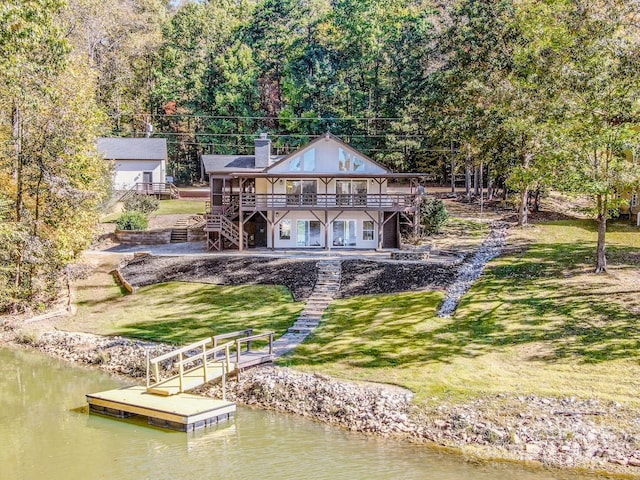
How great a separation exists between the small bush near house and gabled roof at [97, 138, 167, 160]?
82.1 ft

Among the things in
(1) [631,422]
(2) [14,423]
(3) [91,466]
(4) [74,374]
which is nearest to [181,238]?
(4) [74,374]

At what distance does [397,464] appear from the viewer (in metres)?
14.9

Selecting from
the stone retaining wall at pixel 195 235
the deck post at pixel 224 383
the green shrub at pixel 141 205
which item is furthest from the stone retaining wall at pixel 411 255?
the green shrub at pixel 141 205

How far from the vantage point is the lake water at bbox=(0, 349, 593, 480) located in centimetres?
1443

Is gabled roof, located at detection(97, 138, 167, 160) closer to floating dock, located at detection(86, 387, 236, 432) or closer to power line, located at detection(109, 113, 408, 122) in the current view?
power line, located at detection(109, 113, 408, 122)

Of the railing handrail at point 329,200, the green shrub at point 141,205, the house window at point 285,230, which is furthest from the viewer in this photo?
the green shrub at point 141,205

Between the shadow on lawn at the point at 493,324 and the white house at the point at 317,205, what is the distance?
9113 mm

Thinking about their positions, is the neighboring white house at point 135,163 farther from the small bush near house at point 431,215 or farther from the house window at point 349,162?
the small bush near house at point 431,215

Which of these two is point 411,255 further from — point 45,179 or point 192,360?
point 45,179

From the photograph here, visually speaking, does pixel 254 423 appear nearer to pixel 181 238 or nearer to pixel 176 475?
pixel 176 475

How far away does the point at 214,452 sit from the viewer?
1556 cm

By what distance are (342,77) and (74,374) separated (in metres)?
44.1

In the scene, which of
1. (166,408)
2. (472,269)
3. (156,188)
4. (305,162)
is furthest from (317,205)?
(156,188)

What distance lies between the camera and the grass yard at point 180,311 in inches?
984
